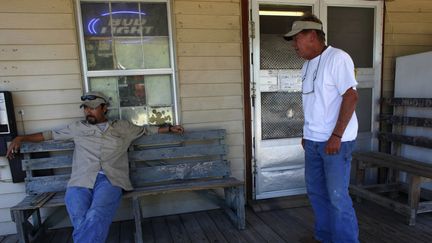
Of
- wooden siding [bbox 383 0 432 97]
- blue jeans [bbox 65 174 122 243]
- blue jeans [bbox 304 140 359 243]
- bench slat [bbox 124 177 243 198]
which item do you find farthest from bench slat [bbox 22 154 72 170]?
wooden siding [bbox 383 0 432 97]

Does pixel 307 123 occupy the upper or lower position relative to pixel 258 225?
upper

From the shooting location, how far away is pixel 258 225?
101 inches

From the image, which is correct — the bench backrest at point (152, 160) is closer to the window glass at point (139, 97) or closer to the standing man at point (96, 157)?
the standing man at point (96, 157)

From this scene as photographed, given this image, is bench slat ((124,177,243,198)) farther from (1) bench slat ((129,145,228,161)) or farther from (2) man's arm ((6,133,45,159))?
(2) man's arm ((6,133,45,159))

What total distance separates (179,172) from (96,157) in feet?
2.28

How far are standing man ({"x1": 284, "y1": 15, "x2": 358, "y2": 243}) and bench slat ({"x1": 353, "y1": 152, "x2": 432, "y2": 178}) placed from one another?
1050 mm

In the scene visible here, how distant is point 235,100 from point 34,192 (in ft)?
6.08

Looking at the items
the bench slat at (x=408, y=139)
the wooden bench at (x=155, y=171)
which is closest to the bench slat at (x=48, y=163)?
the wooden bench at (x=155, y=171)

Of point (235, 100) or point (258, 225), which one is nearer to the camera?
point (258, 225)

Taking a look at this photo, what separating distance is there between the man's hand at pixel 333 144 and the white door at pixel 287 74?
1200 mm

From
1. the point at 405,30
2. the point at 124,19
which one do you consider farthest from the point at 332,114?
the point at 405,30

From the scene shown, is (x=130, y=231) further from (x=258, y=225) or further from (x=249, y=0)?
(x=249, y=0)

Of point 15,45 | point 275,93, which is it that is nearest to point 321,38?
point 275,93

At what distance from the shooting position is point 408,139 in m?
2.91
